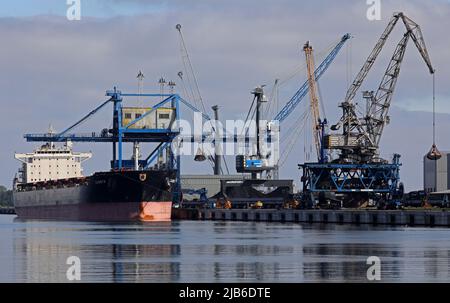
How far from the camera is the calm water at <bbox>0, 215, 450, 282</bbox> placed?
51.1 metres

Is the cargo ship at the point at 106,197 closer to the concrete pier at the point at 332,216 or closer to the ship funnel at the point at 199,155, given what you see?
the concrete pier at the point at 332,216

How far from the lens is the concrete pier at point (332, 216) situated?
11475cm

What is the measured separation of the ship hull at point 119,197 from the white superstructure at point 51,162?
26937 mm

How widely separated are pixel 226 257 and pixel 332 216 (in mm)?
70611

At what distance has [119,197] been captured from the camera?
475 ft

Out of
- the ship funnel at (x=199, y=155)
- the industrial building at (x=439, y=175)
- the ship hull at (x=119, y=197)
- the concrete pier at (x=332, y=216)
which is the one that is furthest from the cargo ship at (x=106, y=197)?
the industrial building at (x=439, y=175)

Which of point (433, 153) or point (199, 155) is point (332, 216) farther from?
point (199, 155)

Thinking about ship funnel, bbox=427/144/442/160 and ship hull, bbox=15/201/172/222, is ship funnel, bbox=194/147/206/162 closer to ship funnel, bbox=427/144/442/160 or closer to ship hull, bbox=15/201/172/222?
ship hull, bbox=15/201/172/222

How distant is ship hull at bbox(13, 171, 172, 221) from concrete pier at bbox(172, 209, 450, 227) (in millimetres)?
12434

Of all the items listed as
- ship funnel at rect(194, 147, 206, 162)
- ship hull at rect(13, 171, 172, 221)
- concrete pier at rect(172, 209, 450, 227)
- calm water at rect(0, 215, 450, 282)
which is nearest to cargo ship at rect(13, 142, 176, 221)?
ship hull at rect(13, 171, 172, 221)

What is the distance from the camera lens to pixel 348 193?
15888 cm

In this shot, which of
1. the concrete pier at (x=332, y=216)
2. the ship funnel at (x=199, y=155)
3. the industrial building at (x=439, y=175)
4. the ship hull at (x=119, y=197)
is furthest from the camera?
the ship funnel at (x=199, y=155)
